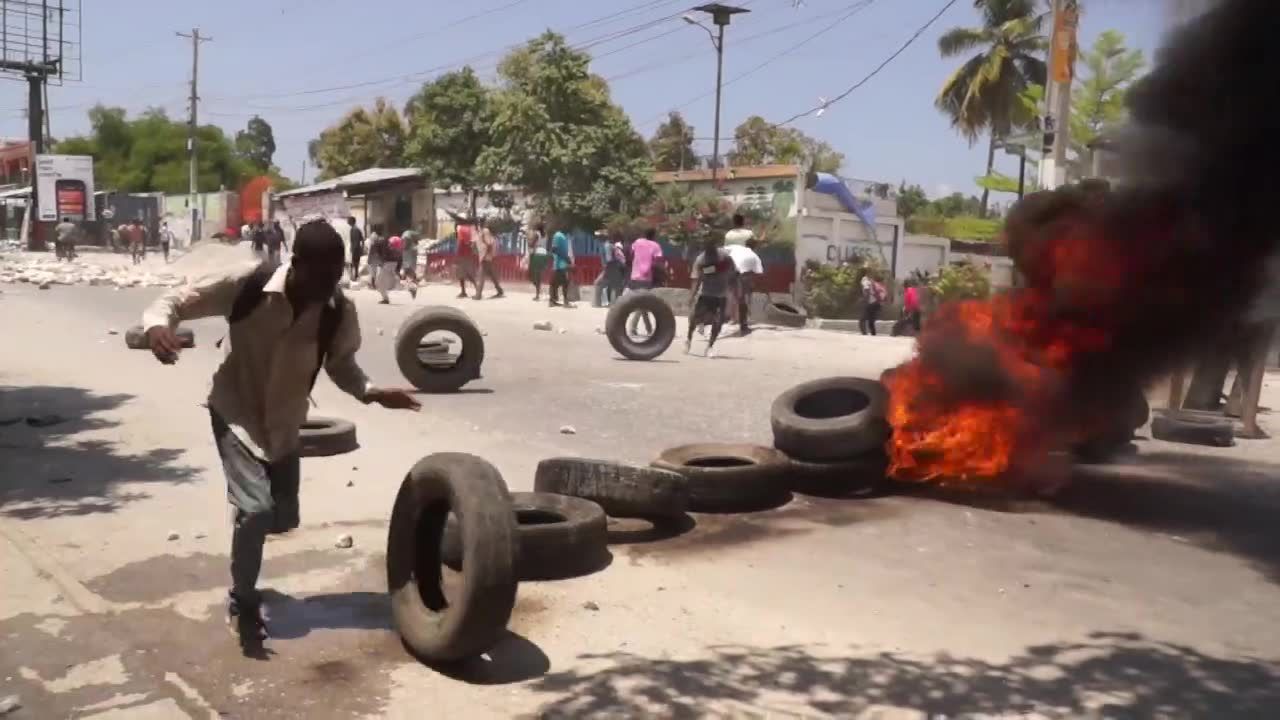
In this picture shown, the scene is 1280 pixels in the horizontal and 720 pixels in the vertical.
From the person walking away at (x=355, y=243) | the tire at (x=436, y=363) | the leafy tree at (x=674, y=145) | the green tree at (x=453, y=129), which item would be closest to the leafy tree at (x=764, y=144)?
the leafy tree at (x=674, y=145)

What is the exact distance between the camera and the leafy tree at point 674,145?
55.7 m

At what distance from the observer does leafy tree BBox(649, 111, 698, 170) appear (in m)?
55.7

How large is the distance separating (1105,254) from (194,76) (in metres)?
63.0

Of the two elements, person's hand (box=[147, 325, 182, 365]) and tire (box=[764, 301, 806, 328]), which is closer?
person's hand (box=[147, 325, 182, 365])

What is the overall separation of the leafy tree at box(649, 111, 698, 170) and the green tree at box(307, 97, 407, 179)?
46.1 ft

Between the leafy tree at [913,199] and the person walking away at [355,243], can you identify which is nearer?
the person walking away at [355,243]

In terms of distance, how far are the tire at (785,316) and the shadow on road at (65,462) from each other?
14.0 meters

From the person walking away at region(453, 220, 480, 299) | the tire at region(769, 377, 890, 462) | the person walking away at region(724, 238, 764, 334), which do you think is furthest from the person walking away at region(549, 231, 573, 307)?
the tire at region(769, 377, 890, 462)

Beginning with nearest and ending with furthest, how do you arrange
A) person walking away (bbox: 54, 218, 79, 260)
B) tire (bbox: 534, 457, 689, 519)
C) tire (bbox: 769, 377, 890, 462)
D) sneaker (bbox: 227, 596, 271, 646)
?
1. sneaker (bbox: 227, 596, 271, 646)
2. tire (bbox: 534, 457, 689, 519)
3. tire (bbox: 769, 377, 890, 462)
4. person walking away (bbox: 54, 218, 79, 260)

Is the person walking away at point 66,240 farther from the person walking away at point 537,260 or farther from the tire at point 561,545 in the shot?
the tire at point 561,545

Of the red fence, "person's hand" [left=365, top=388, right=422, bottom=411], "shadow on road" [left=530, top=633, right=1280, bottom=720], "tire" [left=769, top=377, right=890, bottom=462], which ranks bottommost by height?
"shadow on road" [left=530, top=633, right=1280, bottom=720]

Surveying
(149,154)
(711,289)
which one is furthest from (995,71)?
(149,154)

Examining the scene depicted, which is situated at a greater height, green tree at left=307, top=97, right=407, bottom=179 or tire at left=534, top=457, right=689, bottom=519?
green tree at left=307, top=97, right=407, bottom=179

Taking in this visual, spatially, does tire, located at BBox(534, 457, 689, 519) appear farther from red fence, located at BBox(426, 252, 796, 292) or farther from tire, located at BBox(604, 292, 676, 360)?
red fence, located at BBox(426, 252, 796, 292)
